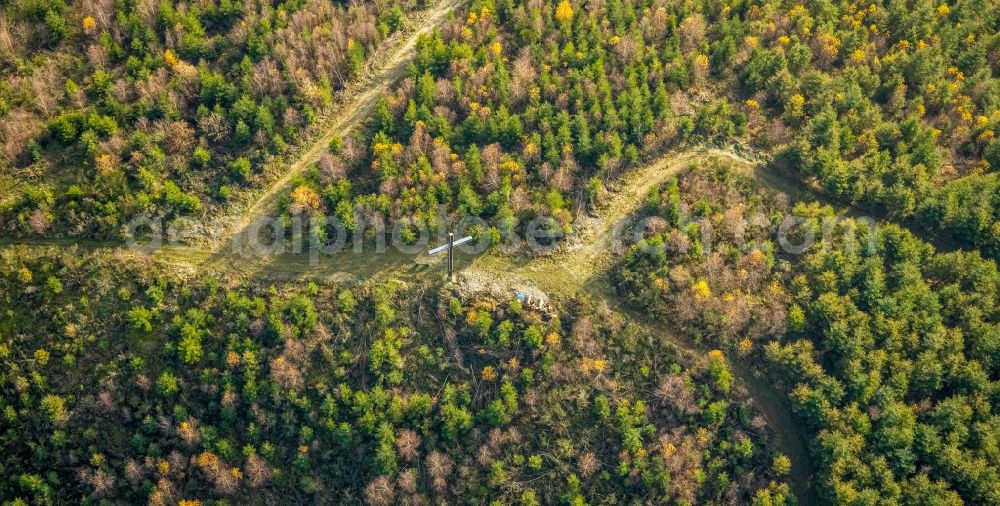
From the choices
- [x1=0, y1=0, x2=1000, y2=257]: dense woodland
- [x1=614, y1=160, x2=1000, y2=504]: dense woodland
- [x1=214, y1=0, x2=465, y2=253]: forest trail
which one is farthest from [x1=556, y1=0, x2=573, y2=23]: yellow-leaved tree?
→ [x1=614, y1=160, x2=1000, y2=504]: dense woodland

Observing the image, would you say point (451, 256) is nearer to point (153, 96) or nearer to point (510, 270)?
point (510, 270)

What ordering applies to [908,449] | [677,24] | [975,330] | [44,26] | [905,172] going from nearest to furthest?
1. [908,449]
2. [975,330]
3. [905,172]
4. [44,26]
5. [677,24]

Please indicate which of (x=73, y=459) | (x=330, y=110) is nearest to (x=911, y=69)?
(x=330, y=110)

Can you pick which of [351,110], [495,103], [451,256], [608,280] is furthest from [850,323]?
[351,110]

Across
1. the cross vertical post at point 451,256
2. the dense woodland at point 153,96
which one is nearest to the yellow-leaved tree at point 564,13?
the dense woodland at point 153,96

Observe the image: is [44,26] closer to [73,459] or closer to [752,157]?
[73,459]
